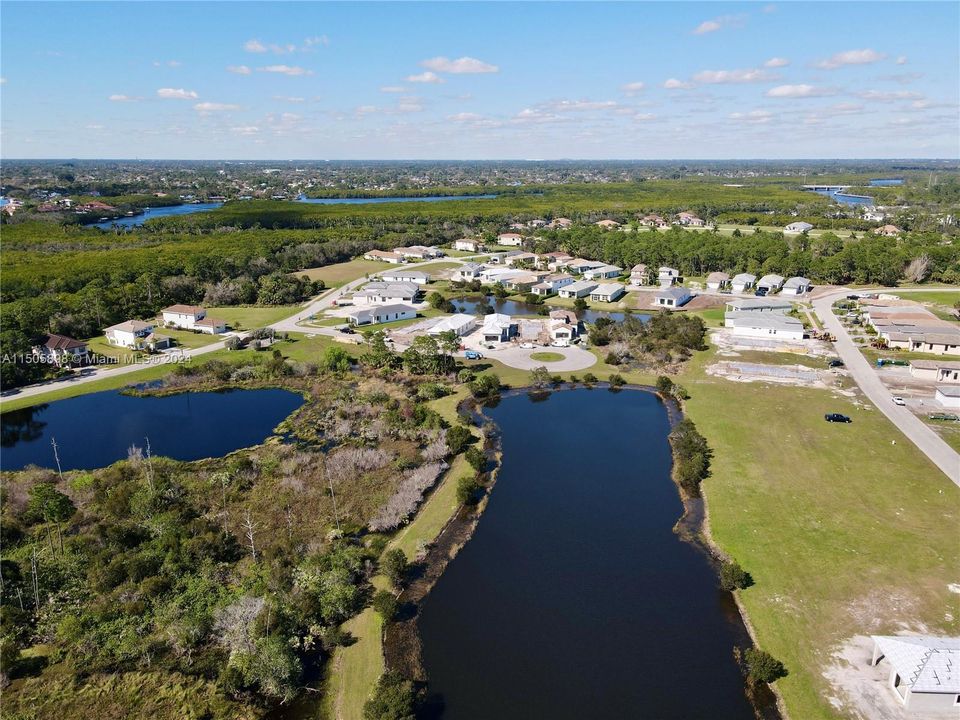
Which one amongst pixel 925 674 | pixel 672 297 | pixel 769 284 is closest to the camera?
pixel 925 674

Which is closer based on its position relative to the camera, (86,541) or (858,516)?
(86,541)

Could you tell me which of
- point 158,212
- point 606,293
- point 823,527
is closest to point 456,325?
point 606,293

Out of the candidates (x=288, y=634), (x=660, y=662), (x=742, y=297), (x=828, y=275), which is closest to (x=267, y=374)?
(x=288, y=634)

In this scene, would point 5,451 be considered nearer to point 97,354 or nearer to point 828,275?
point 97,354

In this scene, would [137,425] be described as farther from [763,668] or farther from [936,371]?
[936,371]

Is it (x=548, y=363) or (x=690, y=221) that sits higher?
(x=690, y=221)

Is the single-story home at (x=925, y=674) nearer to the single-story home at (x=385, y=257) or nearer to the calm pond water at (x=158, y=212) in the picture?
the single-story home at (x=385, y=257)

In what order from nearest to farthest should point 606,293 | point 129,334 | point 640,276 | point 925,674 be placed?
point 925,674 < point 129,334 < point 606,293 < point 640,276
